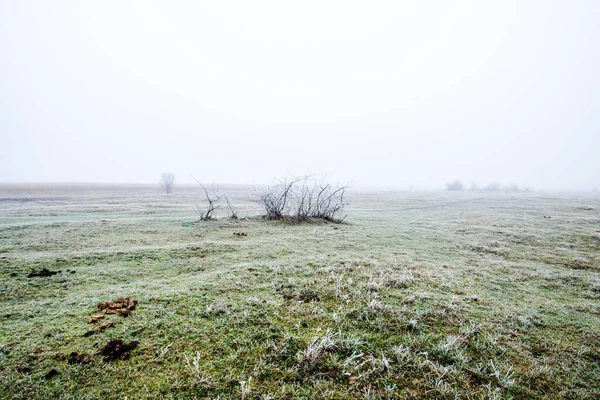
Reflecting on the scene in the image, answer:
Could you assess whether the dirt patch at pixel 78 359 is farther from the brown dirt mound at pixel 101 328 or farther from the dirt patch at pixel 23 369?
the brown dirt mound at pixel 101 328

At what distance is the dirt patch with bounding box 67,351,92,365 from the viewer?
2.92 m

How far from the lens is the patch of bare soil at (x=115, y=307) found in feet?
12.6

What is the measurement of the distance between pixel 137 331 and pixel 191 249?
4544mm

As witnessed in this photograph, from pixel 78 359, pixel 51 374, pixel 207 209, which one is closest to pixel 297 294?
pixel 78 359

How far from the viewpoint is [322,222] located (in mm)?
14477

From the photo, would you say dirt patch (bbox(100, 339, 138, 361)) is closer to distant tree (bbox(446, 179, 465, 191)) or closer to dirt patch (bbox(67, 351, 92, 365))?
dirt patch (bbox(67, 351, 92, 365))

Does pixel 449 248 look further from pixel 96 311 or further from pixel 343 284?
pixel 96 311

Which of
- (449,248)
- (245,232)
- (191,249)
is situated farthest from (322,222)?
(191,249)

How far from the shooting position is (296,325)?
12.2 ft

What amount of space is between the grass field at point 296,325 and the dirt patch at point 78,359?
0.04ft

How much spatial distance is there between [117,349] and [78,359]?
14.1 inches

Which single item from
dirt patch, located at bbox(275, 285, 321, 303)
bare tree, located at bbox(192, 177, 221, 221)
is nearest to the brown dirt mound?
dirt patch, located at bbox(275, 285, 321, 303)

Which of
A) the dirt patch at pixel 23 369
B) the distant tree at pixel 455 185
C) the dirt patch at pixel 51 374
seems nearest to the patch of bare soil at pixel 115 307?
the dirt patch at pixel 23 369

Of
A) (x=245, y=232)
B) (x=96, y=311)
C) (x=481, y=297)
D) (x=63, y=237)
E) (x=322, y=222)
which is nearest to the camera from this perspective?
(x=96, y=311)
